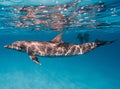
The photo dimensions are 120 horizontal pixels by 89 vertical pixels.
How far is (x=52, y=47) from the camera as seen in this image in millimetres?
12641

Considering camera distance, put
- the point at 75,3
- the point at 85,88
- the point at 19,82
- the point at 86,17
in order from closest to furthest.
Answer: the point at 75,3 < the point at 86,17 < the point at 19,82 < the point at 85,88

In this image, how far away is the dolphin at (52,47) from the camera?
12.5 meters

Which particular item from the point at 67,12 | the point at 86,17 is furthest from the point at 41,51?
the point at 86,17

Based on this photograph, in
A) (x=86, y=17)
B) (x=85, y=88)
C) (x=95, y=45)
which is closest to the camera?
(x=95, y=45)

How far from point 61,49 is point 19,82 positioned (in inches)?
1472

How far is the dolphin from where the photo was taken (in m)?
12.5

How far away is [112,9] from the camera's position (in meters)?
23.3

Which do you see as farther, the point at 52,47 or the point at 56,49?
the point at 52,47

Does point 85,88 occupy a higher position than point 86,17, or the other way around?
point 86,17

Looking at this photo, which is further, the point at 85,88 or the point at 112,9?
the point at 85,88

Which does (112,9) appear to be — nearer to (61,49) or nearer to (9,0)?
(9,0)

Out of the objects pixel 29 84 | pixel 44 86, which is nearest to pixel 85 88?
pixel 44 86

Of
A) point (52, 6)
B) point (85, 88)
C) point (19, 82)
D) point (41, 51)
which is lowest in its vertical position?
point (85, 88)

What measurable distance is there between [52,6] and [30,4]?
2.21 meters
